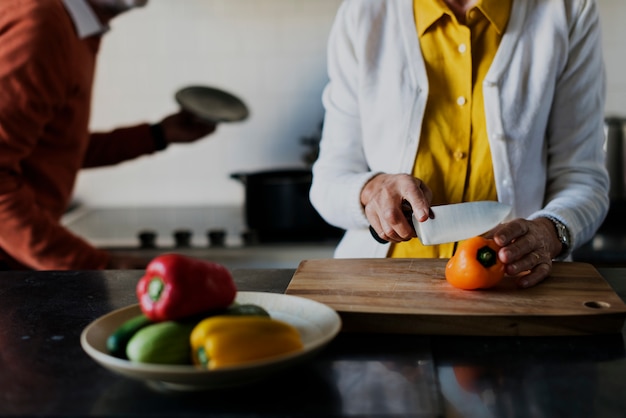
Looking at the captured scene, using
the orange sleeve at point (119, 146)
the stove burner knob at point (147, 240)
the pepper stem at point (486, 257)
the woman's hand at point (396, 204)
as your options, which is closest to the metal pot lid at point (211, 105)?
the orange sleeve at point (119, 146)

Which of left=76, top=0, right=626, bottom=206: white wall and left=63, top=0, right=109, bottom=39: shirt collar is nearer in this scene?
left=63, top=0, right=109, bottom=39: shirt collar

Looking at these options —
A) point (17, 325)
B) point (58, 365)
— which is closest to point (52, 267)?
point (17, 325)

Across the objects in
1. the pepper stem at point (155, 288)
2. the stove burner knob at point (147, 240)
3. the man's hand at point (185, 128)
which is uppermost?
the pepper stem at point (155, 288)

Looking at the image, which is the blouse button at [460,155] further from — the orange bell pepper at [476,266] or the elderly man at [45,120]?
the elderly man at [45,120]

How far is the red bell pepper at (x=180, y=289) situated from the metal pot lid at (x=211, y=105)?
4.69 feet

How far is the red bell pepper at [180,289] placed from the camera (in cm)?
83

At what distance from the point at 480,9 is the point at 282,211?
1108mm

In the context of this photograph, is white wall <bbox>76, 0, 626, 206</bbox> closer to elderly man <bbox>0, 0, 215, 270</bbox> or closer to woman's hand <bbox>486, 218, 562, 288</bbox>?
elderly man <bbox>0, 0, 215, 270</bbox>

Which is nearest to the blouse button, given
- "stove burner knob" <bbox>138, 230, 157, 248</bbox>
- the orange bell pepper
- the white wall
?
the orange bell pepper

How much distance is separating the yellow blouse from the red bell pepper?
697 mm

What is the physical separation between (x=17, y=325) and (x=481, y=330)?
640 mm

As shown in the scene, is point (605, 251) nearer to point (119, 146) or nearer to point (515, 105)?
point (515, 105)

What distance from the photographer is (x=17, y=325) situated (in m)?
1.11

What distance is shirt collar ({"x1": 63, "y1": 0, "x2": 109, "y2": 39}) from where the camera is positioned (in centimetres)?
196
